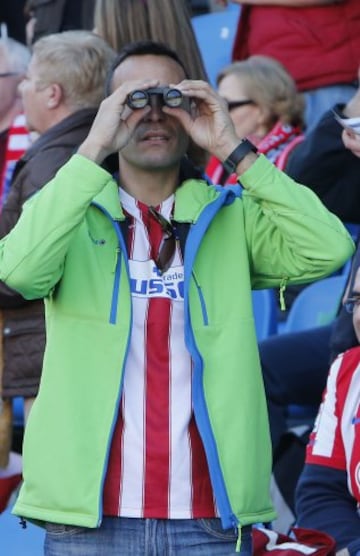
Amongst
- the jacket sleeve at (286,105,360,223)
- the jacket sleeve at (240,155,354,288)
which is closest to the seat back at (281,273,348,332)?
the jacket sleeve at (286,105,360,223)

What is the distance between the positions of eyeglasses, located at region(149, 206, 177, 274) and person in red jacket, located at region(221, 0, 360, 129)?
372 centimetres

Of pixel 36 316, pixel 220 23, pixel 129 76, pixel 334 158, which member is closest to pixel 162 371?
pixel 129 76

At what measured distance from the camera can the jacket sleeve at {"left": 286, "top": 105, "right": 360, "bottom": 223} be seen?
4477 millimetres

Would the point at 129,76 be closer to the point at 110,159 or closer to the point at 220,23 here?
the point at 110,159

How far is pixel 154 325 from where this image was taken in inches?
121

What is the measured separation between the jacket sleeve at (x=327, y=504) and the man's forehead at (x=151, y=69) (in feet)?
4.02

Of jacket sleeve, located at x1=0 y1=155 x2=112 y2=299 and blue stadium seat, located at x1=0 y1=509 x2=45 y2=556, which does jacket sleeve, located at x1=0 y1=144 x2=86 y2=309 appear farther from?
jacket sleeve, located at x1=0 y1=155 x2=112 y2=299

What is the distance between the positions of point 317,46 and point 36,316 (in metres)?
3.32

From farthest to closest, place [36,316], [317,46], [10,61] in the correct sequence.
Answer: [317,46], [10,61], [36,316]

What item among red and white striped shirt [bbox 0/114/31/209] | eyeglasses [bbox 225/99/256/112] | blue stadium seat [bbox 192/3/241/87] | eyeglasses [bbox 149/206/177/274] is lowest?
blue stadium seat [bbox 192/3/241/87]

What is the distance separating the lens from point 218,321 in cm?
308

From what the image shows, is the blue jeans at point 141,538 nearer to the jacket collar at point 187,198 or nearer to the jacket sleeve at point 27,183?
the jacket collar at point 187,198

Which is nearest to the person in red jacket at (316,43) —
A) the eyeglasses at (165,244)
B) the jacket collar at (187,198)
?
the jacket collar at (187,198)

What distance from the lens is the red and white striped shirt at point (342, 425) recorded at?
3.71m
